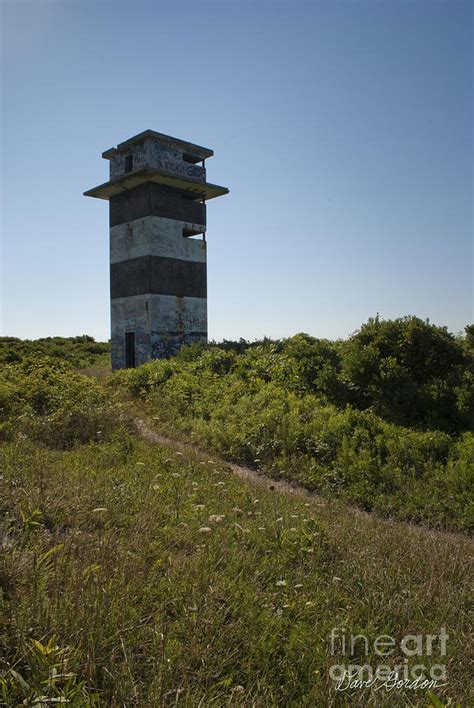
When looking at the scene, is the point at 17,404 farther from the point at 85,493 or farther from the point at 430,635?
the point at 430,635

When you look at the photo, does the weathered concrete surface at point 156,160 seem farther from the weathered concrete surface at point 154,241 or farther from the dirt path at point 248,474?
the dirt path at point 248,474

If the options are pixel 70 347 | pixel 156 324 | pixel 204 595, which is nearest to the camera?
pixel 204 595

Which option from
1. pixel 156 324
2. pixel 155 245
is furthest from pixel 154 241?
pixel 156 324

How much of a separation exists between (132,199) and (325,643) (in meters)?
25.6

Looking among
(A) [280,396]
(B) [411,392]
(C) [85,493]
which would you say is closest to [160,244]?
(A) [280,396]

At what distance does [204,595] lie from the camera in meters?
3.66

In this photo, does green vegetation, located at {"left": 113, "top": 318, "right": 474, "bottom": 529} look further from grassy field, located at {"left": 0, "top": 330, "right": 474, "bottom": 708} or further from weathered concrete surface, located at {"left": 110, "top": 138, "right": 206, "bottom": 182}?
weathered concrete surface, located at {"left": 110, "top": 138, "right": 206, "bottom": 182}

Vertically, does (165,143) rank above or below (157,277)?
above

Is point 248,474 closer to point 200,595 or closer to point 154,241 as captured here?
point 200,595

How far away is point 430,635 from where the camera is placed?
12.4 feet

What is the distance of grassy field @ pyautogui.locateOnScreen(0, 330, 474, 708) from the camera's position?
9.32 ft

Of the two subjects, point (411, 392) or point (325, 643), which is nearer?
point (325, 643)

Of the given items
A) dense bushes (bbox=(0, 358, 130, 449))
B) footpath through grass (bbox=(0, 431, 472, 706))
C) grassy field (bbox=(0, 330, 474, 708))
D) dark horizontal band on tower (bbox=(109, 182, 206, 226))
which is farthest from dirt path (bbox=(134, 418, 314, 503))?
dark horizontal band on tower (bbox=(109, 182, 206, 226))

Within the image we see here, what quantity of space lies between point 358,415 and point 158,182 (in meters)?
19.1
